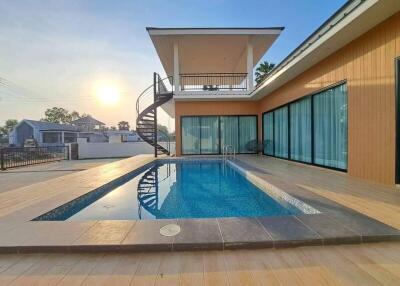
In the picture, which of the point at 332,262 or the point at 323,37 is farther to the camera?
the point at 323,37

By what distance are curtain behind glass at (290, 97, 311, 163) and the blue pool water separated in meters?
2.41

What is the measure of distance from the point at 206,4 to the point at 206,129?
224 inches

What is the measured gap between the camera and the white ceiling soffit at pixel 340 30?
422cm

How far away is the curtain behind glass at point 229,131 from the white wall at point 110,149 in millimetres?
4103

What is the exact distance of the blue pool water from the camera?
3979 mm

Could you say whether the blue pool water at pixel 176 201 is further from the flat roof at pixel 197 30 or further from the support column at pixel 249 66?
the flat roof at pixel 197 30

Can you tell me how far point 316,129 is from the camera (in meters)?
7.19

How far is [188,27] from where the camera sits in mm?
10172

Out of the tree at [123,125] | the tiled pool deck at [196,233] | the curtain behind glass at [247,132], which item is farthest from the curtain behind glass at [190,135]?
the tree at [123,125]

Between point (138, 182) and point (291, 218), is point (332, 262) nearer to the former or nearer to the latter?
point (291, 218)

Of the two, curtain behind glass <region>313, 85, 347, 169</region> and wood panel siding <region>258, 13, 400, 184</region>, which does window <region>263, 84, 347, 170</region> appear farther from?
wood panel siding <region>258, 13, 400, 184</region>

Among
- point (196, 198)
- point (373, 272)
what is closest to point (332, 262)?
point (373, 272)

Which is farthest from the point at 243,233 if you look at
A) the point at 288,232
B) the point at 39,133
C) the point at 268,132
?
the point at 39,133

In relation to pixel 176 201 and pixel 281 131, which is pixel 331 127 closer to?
pixel 281 131
